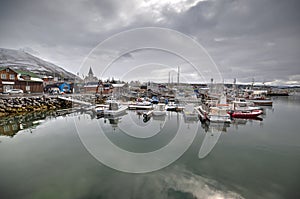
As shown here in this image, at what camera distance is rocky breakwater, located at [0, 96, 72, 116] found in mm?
14086

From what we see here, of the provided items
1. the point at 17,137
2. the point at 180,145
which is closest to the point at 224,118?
the point at 180,145

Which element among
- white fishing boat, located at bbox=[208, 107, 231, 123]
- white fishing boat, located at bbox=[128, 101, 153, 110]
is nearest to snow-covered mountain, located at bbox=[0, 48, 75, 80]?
white fishing boat, located at bbox=[128, 101, 153, 110]

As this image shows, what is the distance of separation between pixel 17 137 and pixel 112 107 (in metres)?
7.61

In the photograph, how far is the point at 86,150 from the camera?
6598mm

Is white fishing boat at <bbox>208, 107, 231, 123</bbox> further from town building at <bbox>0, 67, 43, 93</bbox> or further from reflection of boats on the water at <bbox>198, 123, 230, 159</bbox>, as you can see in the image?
town building at <bbox>0, 67, 43, 93</bbox>

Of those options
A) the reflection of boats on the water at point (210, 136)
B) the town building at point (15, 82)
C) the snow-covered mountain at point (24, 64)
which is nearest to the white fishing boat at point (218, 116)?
the reflection of boats on the water at point (210, 136)

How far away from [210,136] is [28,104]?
2025cm

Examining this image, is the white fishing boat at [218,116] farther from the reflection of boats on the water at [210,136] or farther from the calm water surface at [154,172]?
the calm water surface at [154,172]

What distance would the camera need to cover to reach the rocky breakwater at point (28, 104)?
14086 millimetres

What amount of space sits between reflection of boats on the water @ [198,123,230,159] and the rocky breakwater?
59.1ft

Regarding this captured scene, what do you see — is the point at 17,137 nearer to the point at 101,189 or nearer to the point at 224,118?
the point at 101,189

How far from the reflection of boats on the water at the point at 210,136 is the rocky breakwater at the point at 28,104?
18.0 meters

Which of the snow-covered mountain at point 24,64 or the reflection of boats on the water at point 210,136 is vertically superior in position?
the snow-covered mountain at point 24,64

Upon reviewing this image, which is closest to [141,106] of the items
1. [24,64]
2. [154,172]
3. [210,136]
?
[210,136]
